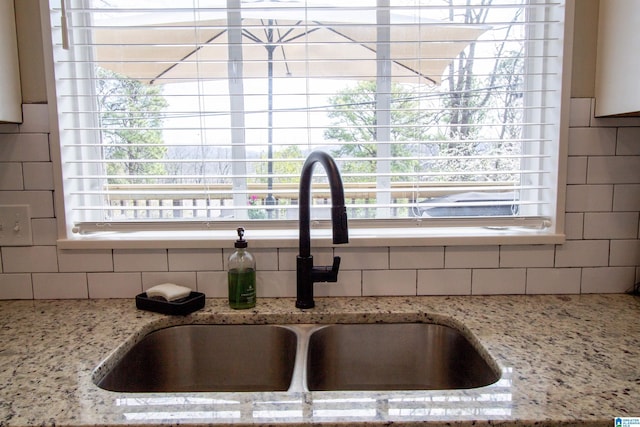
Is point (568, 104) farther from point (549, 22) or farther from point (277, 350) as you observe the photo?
point (277, 350)

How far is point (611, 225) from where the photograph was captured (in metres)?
1.27

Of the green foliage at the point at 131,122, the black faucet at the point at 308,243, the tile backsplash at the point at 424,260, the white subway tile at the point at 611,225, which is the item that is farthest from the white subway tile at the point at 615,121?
the green foliage at the point at 131,122

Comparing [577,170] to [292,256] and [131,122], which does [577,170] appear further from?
[131,122]

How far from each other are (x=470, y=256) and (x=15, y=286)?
138 centimetres

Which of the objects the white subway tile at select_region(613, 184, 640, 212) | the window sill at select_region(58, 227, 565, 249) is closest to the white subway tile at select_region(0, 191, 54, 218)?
the window sill at select_region(58, 227, 565, 249)

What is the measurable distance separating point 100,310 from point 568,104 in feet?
4.79

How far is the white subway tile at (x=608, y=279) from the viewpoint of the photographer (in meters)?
1.28

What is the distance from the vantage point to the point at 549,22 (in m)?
1.21

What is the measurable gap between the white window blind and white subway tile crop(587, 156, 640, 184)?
0.39ft

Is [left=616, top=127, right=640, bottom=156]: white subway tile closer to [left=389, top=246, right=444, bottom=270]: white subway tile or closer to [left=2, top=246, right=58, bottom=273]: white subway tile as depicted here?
[left=389, top=246, right=444, bottom=270]: white subway tile

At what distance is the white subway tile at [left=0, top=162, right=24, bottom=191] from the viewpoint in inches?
48.1

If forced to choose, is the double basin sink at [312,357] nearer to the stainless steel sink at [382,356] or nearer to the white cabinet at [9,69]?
the stainless steel sink at [382,356]

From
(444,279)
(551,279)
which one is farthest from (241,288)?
(551,279)

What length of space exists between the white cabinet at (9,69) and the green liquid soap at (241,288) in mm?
754
